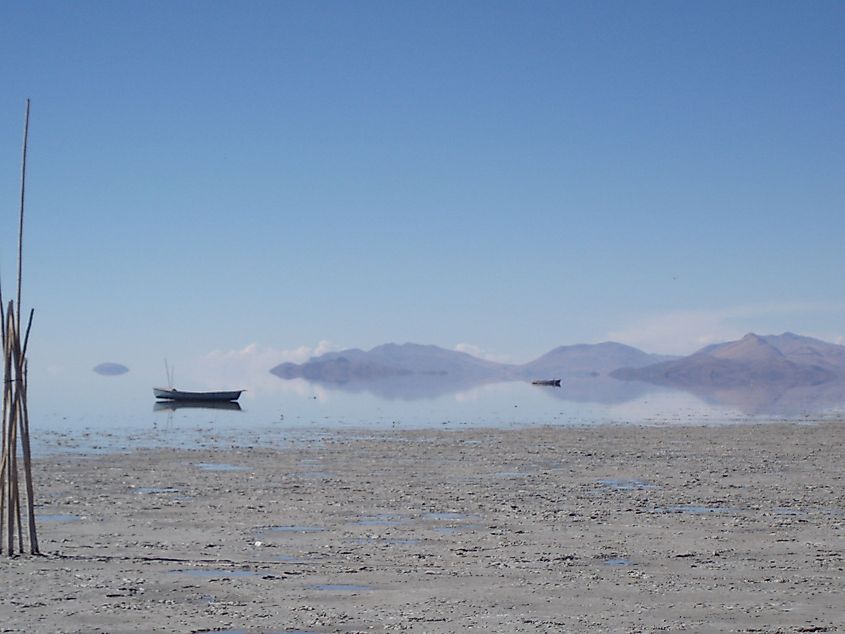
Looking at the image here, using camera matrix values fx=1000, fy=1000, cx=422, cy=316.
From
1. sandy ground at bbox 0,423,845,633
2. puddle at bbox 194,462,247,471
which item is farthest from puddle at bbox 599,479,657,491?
puddle at bbox 194,462,247,471

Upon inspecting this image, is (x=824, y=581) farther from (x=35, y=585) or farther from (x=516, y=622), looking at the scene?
(x=35, y=585)

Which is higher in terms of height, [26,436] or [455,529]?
[26,436]

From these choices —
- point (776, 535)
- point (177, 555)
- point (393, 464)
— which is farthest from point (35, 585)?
point (393, 464)

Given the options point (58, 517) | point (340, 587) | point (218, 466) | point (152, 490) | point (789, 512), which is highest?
point (218, 466)

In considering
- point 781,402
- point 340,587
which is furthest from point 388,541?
point 781,402

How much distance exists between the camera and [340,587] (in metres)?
12.1

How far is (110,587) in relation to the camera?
11.9 meters

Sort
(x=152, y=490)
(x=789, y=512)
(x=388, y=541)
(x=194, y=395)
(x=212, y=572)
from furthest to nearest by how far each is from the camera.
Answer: (x=194, y=395), (x=152, y=490), (x=789, y=512), (x=388, y=541), (x=212, y=572)

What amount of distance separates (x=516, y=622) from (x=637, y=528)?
645 cm

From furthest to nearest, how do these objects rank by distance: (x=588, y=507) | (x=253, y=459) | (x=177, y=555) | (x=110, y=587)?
1. (x=253, y=459)
2. (x=588, y=507)
3. (x=177, y=555)
4. (x=110, y=587)

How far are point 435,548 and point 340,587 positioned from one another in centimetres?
280

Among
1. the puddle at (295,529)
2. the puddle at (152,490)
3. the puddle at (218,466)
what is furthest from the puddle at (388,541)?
the puddle at (218,466)

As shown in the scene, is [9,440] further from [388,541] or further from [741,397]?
[741,397]

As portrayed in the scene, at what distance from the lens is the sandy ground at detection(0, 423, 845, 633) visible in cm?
1071
